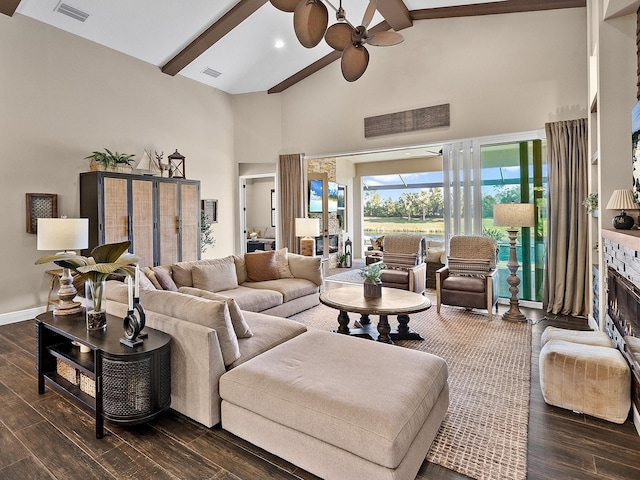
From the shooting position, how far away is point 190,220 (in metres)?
6.17

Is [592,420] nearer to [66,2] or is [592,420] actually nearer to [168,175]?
[168,175]

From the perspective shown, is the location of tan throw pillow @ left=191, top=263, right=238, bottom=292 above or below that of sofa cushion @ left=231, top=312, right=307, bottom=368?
above

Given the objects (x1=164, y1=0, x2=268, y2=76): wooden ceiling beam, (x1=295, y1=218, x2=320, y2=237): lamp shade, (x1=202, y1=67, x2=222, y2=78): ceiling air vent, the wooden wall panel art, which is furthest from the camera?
(x1=202, y1=67, x2=222, y2=78): ceiling air vent

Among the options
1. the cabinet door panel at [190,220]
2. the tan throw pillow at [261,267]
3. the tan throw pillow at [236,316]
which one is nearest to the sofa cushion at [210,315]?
the tan throw pillow at [236,316]

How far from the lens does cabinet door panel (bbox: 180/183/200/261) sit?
19.8ft

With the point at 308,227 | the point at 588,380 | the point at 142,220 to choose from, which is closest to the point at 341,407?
the point at 588,380

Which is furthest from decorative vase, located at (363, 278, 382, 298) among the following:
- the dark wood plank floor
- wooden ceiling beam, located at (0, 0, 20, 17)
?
→ wooden ceiling beam, located at (0, 0, 20, 17)

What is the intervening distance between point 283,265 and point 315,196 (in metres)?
3.39

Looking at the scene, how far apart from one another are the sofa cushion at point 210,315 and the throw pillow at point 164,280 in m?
1.31

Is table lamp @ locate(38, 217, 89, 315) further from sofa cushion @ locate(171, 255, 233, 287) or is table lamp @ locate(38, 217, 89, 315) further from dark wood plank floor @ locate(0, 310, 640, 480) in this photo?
sofa cushion @ locate(171, 255, 233, 287)

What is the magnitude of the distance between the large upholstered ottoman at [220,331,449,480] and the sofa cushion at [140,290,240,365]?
0.49 feet

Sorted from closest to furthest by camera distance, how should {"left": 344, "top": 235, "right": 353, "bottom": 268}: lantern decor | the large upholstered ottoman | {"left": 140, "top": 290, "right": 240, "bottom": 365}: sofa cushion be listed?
the large upholstered ottoman, {"left": 140, "top": 290, "right": 240, "bottom": 365}: sofa cushion, {"left": 344, "top": 235, "right": 353, "bottom": 268}: lantern decor

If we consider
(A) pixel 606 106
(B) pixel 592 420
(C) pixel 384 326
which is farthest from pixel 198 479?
(A) pixel 606 106

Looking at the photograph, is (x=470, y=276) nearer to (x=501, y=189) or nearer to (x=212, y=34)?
(x=501, y=189)
